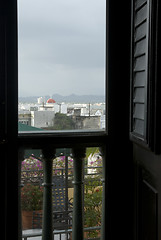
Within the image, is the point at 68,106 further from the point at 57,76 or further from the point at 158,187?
the point at 158,187

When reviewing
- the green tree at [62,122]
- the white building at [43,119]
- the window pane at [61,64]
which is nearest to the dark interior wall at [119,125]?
the window pane at [61,64]

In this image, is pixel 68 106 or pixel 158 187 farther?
pixel 68 106

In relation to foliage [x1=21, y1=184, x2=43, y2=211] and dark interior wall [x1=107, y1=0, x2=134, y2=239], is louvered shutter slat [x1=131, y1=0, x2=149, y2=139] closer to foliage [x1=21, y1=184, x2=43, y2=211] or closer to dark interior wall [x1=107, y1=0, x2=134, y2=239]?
dark interior wall [x1=107, y1=0, x2=134, y2=239]

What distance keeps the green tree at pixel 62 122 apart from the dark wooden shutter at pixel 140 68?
14.1 inches

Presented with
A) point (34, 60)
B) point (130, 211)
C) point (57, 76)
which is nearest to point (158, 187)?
point (130, 211)

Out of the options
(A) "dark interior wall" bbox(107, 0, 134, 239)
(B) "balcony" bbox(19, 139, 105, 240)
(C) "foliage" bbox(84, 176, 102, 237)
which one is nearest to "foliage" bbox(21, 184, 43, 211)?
(B) "balcony" bbox(19, 139, 105, 240)

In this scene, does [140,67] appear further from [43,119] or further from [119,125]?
[43,119]

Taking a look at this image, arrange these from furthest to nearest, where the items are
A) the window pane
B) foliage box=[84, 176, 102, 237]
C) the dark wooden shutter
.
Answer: foliage box=[84, 176, 102, 237] < the window pane < the dark wooden shutter

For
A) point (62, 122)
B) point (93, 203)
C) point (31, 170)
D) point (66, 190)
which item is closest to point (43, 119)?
point (62, 122)

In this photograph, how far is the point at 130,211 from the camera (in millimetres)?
1717

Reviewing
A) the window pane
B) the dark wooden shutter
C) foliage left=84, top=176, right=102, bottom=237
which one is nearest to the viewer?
the dark wooden shutter

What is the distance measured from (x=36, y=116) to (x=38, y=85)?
180mm

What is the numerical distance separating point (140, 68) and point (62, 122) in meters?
0.55

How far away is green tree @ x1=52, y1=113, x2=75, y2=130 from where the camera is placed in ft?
5.50
